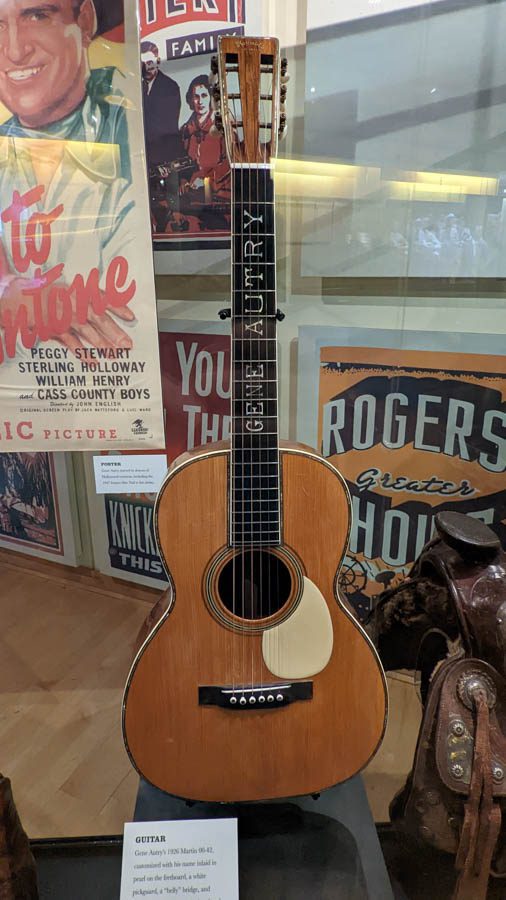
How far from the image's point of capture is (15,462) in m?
1.71

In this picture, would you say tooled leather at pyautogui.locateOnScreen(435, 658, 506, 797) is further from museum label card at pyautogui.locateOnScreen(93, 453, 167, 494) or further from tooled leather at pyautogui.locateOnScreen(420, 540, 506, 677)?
museum label card at pyautogui.locateOnScreen(93, 453, 167, 494)

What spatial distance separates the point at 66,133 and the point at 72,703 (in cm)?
139

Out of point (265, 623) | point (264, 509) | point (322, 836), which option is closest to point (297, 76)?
point (264, 509)

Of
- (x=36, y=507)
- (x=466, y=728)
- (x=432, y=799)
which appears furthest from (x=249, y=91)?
(x=36, y=507)

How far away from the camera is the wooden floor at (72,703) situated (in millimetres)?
1146

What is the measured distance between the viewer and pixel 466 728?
76cm

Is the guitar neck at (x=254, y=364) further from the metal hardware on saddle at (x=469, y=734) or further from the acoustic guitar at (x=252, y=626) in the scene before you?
the metal hardware on saddle at (x=469, y=734)

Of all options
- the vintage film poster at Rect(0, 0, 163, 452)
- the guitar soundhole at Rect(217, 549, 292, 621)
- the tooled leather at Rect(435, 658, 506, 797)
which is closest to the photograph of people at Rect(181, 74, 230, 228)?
the vintage film poster at Rect(0, 0, 163, 452)

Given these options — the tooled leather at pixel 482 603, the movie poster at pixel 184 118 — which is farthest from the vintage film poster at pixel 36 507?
the tooled leather at pixel 482 603

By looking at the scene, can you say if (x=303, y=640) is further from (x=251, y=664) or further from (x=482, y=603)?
(x=482, y=603)

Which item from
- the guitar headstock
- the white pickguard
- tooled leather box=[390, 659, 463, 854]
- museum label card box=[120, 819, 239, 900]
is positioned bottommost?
museum label card box=[120, 819, 239, 900]

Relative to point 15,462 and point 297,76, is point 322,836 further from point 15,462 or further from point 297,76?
point 297,76

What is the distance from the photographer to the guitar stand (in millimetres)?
834

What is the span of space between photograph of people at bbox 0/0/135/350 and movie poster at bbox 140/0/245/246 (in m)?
0.30
